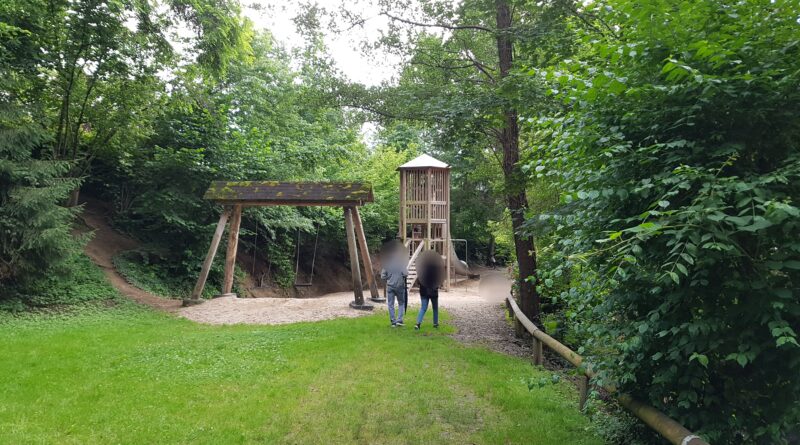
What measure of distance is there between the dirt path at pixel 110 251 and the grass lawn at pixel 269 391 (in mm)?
3777

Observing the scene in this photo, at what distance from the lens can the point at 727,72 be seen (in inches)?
106

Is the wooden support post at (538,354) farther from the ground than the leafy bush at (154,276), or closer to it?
closer to it

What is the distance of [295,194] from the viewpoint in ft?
39.3

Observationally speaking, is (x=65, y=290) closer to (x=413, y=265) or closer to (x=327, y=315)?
(x=327, y=315)

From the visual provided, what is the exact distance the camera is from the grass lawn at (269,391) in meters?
4.17

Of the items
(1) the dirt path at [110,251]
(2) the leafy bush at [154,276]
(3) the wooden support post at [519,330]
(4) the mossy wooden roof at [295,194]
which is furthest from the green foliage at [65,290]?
(3) the wooden support post at [519,330]

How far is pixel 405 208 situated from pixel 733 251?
1661 centimetres

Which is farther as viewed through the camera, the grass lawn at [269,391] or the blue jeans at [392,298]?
the blue jeans at [392,298]

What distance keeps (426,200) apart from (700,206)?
16642 millimetres

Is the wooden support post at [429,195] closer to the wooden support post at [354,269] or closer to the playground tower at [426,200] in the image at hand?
the playground tower at [426,200]

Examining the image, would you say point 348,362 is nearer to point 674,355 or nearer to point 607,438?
point 607,438

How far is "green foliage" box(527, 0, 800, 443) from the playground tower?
15.3 metres

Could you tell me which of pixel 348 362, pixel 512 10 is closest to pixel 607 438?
pixel 348 362

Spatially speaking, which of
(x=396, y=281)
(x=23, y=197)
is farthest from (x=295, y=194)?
(x=23, y=197)
